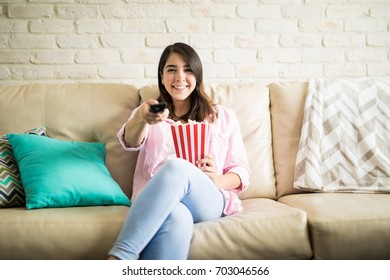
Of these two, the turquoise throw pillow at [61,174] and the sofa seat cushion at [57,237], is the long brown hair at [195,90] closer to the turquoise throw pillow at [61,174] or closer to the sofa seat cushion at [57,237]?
the turquoise throw pillow at [61,174]

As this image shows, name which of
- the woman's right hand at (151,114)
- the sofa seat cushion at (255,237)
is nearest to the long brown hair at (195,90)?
the woman's right hand at (151,114)

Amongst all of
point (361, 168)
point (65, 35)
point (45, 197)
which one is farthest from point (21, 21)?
point (361, 168)

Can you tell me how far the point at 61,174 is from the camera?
5.05ft

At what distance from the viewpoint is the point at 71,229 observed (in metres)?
1.32

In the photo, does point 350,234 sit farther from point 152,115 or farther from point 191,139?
point 152,115

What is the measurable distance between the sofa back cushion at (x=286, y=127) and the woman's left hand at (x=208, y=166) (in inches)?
20.0

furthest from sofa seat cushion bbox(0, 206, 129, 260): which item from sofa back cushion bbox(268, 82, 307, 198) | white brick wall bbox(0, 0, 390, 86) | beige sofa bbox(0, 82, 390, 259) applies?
white brick wall bbox(0, 0, 390, 86)

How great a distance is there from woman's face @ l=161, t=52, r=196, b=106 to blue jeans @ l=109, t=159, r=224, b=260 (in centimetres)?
47

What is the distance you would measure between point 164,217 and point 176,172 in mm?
156

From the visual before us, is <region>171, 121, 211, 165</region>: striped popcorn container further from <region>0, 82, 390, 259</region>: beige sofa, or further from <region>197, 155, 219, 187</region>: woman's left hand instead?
<region>0, 82, 390, 259</region>: beige sofa

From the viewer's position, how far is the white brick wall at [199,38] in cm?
220

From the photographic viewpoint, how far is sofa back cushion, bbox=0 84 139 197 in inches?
72.4
